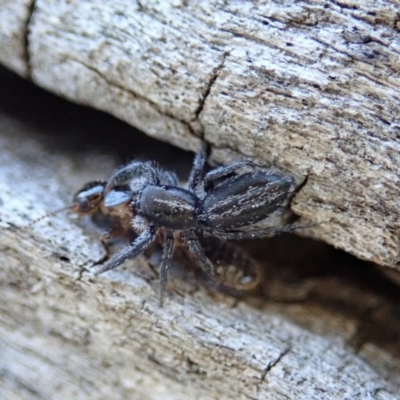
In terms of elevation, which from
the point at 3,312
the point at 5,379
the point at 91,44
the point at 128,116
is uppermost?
the point at 91,44

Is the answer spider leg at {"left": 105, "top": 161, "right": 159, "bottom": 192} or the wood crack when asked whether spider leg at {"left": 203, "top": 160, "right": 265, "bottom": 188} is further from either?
the wood crack

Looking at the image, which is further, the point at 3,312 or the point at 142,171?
the point at 142,171

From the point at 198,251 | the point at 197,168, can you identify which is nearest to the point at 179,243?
the point at 198,251

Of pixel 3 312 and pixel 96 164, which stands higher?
pixel 96 164

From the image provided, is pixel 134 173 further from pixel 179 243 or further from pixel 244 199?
pixel 244 199

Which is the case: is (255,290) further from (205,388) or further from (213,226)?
(205,388)

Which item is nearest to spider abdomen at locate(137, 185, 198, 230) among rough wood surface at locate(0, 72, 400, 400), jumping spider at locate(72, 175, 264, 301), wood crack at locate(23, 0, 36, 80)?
jumping spider at locate(72, 175, 264, 301)

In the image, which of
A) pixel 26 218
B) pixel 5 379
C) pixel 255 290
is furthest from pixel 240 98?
pixel 5 379
